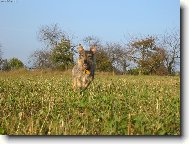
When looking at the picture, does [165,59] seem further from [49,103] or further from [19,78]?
[19,78]

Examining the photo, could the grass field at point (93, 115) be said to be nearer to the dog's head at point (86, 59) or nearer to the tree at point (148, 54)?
the tree at point (148, 54)

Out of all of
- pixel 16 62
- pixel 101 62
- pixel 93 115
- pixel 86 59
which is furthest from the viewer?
pixel 86 59

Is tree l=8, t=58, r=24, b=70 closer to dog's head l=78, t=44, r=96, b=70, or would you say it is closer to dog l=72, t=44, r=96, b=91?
dog l=72, t=44, r=96, b=91

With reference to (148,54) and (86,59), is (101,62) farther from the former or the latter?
(148,54)

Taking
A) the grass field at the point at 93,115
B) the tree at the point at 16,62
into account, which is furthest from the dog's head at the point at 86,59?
the grass field at the point at 93,115

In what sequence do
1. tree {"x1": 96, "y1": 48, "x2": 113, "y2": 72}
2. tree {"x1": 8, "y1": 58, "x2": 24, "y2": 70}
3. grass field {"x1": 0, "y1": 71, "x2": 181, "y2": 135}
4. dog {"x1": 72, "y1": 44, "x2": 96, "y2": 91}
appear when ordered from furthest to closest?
dog {"x1": 72, "y1": 44, "x2": 96, "y2": 91} → tree {"x1": 96, "y1": 48, "x2": 113, "y2": 72} → tree {"x1": 8, "y1": 58, "x2": 24, "y2": 70} → grass field {"x1": 0, "y1": 71, "x2": 181, "y2": 135}

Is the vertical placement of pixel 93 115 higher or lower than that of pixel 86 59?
lower

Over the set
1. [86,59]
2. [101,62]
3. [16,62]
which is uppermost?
[86,59]

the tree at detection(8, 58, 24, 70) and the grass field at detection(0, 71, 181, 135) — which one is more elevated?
the tree at detection(8, 58, 24, 70)

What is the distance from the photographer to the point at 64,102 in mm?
7000

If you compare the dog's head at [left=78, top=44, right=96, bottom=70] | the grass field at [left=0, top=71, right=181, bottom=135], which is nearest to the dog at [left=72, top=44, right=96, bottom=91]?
the dog's head at [left=78, top=44, right=96, bottom=70]

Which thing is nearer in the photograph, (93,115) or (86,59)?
(93,115)

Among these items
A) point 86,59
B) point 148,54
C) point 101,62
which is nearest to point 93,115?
point 148,54

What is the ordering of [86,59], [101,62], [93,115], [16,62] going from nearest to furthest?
[93,115] < [16,62] < [101,62] < [86,59]
